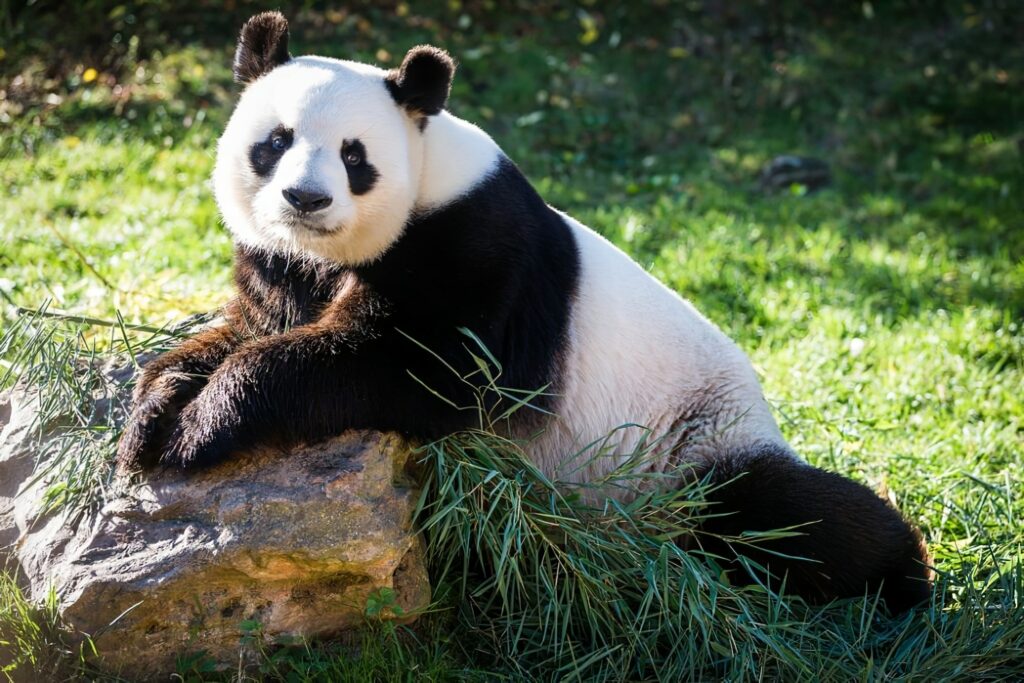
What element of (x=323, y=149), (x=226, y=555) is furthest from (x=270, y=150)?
(x=226, y=555)

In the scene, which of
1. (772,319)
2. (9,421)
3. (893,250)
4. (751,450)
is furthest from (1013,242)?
(9,421)

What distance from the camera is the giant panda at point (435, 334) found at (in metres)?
3.53

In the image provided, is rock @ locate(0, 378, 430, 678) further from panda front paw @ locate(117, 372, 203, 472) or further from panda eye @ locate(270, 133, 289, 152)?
panda eye @ locate(270, 133, 289, 152)

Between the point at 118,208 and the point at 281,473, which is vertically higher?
the point at 281,473

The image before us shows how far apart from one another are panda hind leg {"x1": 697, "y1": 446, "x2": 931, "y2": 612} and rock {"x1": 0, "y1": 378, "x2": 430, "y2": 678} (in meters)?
1.29

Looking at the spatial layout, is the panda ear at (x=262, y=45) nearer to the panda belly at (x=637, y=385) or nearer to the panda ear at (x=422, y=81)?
the panda ear at (x=422, y=81)

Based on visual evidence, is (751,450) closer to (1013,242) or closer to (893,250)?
(893,250)

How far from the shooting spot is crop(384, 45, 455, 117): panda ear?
3658 mm

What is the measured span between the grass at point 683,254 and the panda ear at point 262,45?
3.69 feet

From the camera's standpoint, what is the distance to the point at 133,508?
11.1 ft

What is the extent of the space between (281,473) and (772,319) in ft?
12.6

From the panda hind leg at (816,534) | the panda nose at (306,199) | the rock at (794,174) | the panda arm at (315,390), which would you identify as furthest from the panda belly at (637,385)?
the rock at (794,174)

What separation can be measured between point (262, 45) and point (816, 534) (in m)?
2.81

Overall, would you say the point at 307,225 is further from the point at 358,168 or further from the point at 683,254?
the point at 683,254
